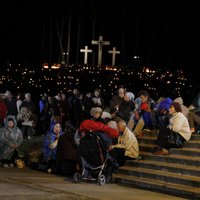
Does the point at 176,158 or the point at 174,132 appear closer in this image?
the point at 176,158

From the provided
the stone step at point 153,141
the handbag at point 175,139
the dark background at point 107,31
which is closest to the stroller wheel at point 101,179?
the handbag at point 175,139

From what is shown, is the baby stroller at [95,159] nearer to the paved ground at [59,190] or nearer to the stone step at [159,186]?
the paved ground at [59,190]

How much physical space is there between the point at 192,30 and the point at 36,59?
19.5m

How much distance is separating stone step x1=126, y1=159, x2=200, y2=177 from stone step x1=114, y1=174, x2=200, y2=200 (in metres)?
0.40

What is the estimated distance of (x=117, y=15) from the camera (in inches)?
2185

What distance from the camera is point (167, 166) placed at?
16.6 metres

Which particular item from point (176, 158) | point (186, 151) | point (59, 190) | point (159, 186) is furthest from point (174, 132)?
point (59, 190)

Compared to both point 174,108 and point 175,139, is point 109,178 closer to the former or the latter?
point 175,139

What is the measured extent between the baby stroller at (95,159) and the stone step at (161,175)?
632 millimetres

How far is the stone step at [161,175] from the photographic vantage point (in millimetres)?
15289

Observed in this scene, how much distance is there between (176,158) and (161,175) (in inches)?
27.4

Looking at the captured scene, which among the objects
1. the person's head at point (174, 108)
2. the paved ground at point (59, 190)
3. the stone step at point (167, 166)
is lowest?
the paved ground at point (59, 190)

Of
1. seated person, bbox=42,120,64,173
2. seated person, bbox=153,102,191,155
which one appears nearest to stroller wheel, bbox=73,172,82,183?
seated person, bbox=153,102,191,155

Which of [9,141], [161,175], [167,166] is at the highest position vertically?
[9,141]
